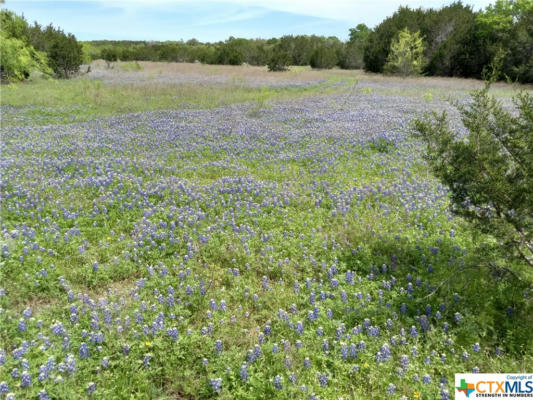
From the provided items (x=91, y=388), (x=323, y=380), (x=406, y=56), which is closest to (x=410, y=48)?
(x=406, y=56)

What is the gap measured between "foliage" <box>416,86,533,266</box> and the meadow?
0.41 metres

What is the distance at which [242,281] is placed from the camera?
16.9 feet

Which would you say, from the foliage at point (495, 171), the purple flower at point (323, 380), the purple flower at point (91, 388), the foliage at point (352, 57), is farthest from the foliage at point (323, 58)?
the purple flower at point (91, 388)

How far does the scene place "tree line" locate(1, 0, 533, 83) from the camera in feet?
112

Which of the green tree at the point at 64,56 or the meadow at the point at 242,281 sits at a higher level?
the green tree at the point at 64,56

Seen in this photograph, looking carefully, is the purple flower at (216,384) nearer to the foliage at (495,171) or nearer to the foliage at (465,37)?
the foliage at (495,171)

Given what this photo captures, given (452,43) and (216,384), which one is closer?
(216,384)

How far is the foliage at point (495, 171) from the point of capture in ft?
13.3

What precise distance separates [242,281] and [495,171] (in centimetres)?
358

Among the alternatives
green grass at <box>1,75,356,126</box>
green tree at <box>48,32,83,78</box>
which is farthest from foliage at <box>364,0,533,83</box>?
green tree at <box>48,32,83,78</box>

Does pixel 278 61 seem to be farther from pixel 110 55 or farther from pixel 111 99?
pixel 110 55

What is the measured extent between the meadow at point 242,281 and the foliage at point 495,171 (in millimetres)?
411

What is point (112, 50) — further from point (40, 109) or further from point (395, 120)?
point (395, 120)

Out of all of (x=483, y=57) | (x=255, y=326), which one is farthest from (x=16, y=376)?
(x=483, y=57)
